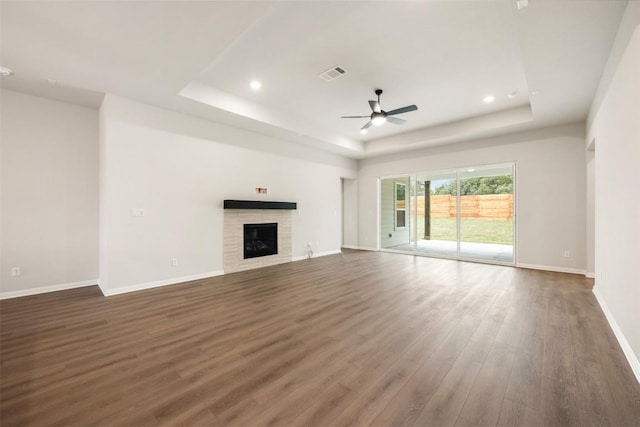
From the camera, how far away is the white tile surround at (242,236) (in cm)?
529

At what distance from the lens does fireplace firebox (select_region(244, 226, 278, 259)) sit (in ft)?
18.7

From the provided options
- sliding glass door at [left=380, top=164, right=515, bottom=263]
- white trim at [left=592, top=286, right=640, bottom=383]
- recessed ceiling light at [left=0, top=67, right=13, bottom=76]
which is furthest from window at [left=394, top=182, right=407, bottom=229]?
recessed ceiling light at [left=0, top=67, right=13, bottom=76]

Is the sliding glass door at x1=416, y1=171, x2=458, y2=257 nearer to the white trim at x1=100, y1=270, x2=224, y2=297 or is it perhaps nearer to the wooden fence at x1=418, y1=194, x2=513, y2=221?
the wooden fence at x1=418, y1=194, x2=513, y2=221

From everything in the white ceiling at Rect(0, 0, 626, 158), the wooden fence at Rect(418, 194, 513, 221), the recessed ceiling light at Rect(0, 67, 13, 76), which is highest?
the white ceiling at Rect(0, 0, 626, 158)

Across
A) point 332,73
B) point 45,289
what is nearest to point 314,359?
point 332,73

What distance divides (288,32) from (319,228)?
505 centimetres

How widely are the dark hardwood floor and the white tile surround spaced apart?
1397 mm

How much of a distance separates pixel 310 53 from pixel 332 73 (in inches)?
22.7

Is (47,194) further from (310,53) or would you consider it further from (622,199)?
(622,199)

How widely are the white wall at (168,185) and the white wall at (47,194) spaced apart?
18.3 inches

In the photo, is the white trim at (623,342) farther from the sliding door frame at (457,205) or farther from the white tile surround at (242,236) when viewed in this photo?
the white tile surround at (242,236)

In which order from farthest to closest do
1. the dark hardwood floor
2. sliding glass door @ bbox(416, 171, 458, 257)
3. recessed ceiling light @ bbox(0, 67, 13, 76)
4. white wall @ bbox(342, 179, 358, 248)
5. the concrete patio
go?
white wall @ bbox(342, 179, 358, 248)
sliding glass door @ bbox(416, 171, 458, 257)
the concrete patio
recessed ceiling light @ bbox(0, 67, 13, 76)
the dark hardwood floor

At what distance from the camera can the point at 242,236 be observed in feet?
18.1

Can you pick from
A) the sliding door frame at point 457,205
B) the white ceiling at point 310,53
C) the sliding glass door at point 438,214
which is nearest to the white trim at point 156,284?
the white ceiling at point 310,53
